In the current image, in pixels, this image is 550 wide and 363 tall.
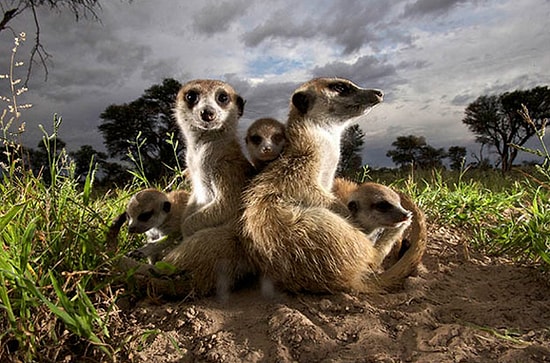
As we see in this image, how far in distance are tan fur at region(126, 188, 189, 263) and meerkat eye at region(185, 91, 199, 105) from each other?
72 cm

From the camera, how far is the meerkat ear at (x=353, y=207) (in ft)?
11.0

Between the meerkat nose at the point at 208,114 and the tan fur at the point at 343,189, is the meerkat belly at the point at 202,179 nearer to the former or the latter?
the meerkat nose at the point at 208,114

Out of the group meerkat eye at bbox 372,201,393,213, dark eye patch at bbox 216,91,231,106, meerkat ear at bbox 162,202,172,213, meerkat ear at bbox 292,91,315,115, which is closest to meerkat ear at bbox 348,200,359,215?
meerkat eye at bbox 372,201,393,213

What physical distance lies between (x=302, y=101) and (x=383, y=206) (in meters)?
0.96

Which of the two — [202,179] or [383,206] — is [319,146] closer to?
[383,206]

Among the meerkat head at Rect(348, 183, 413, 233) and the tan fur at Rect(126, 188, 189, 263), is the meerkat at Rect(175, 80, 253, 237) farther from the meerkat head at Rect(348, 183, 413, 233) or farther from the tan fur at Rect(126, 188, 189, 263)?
the meerkat head at Rect(348, 183, 413, 233)

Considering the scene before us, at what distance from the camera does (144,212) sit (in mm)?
3377

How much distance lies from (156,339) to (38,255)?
0.91 m

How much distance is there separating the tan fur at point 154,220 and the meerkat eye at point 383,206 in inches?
57.5

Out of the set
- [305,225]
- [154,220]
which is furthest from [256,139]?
[154,220]

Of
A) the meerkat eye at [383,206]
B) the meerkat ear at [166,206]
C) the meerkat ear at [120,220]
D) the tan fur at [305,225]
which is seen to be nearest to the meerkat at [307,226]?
the tan fur at [305,225]

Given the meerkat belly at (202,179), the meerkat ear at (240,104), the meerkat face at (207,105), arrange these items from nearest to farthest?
1. the meerkat belly at (202,179)
2. the meerkat face at (207,105)
3. the meerkat ear at (240,104)

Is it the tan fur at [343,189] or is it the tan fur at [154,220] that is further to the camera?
the tan fur at [343,189]

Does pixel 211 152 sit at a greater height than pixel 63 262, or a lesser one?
greater
